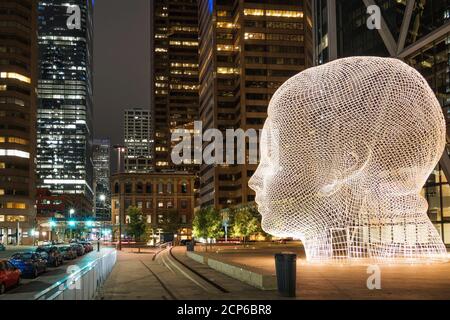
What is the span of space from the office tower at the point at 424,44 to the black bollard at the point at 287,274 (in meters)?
33.6

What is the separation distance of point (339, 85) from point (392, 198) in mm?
5549

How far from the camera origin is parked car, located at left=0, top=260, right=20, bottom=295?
19730 mm

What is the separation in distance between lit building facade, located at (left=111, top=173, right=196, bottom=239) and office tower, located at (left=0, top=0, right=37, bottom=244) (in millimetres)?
24473

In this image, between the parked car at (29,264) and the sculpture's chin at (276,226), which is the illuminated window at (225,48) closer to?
the parked car at (29,264)

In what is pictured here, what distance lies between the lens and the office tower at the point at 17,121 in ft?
338

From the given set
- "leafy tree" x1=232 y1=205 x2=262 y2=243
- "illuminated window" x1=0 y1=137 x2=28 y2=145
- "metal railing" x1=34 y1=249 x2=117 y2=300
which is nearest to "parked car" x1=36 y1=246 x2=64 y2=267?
"metal railing" x1=34 y1=249 x2=117 y2=300

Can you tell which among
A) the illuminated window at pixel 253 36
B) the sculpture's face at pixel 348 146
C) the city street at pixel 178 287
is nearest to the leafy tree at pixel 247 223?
the city street at pixel 178 287

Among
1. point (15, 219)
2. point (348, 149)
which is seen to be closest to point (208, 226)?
point (15, 219)

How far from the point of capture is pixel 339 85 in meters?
24.5

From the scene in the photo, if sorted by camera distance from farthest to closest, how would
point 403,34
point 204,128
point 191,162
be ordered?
point 191,162, point 204,128, point 403,34

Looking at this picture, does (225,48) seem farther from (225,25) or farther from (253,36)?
(253,36)

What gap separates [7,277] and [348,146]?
14.3m
